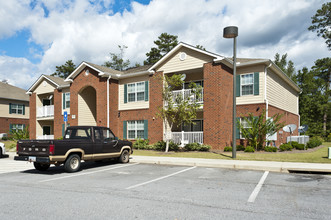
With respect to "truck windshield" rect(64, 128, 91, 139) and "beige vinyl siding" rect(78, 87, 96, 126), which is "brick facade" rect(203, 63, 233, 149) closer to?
"truck windshield" rect(64, 128, 91, 139)

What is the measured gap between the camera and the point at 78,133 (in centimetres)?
1155

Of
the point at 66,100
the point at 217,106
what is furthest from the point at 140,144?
the point at 66,100

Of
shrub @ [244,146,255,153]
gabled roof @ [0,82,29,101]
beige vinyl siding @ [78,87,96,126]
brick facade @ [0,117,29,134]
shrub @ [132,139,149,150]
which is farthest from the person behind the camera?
gabled roof @ [0,82,29,101]

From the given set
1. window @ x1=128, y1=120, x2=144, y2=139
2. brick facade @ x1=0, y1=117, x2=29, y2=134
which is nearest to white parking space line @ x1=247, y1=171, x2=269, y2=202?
window @ x1=128, y1=120, x2=144, y2=139

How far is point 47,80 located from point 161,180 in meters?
25.0

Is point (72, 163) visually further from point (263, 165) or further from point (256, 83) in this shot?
point (256, 83)

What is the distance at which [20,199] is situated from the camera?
6141 millimetres

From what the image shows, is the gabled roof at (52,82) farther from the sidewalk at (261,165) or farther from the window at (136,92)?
the sidewalk at (261,165)

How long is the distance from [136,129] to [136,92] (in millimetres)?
3067

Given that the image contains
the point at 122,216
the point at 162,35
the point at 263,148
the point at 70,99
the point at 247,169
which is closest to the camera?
the point at 122,216

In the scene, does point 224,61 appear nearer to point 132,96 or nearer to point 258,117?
point 258,117

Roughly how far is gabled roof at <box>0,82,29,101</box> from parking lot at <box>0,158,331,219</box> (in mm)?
29359

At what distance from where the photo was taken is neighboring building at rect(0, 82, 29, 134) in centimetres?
3391

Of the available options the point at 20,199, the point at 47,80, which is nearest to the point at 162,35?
the point at 47,80
